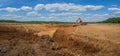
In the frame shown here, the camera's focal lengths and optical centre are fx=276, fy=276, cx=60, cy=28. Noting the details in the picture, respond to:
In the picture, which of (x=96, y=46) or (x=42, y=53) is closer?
(x=96, y=46)

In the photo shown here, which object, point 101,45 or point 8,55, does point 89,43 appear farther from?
point 8,55

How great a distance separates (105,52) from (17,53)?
20.8 feet

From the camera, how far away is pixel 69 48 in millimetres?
20125

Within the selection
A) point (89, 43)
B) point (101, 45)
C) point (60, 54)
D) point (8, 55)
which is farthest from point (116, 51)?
point (8, 55)

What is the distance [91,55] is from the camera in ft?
53.1

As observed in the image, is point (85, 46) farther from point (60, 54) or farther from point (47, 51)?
point (47, 51)

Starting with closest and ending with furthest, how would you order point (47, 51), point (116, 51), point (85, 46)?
point (116, 51) < point (85, 46) < point (47, 51)

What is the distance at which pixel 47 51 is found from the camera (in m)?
19.5

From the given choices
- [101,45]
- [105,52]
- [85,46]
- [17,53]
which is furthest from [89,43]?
[17,53]

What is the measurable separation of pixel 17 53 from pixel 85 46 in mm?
4548

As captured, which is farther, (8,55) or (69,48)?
(69,48)

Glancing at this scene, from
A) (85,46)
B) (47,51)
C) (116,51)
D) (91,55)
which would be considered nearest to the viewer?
(116,51)

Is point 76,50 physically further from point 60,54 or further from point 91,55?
point 91,55

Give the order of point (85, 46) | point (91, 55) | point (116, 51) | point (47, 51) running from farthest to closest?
point (47, 51) → point (85, 46) → point (91, 55) → point (116, 51)
